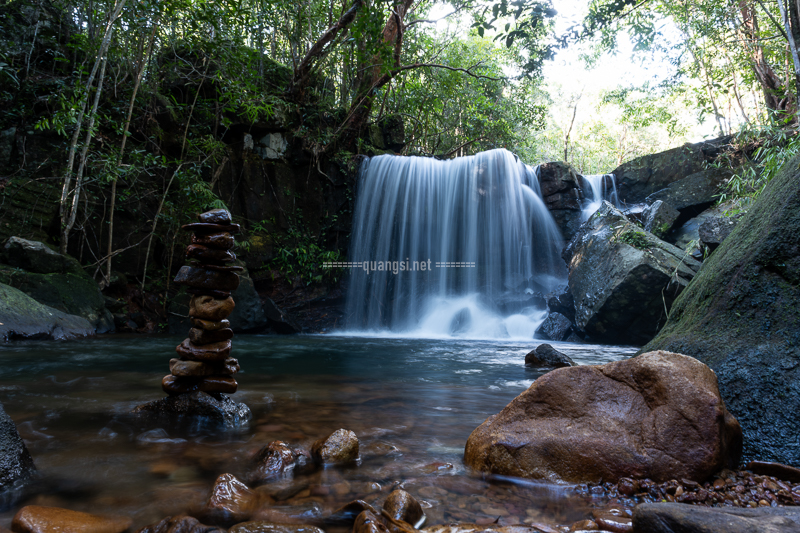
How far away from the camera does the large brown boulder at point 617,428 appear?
2.11m

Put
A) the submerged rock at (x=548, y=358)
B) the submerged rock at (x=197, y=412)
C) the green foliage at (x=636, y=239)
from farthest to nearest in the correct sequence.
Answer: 1. the green foliage at (x=636, y=239)
2. the submerged rock at (x=548, y=358)
3. the submerged rock at (x=197, y=412)

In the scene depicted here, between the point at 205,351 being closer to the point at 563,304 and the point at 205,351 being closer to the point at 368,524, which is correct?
the point at 368,524

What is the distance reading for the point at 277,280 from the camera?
12336 mm

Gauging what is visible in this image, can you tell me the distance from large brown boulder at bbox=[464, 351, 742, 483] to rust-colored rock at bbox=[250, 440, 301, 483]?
1038mm

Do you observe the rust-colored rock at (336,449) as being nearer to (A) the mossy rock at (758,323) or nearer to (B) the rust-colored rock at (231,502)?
(B) the rust-colored rock at (231,502)

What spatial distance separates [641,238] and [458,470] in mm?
7437

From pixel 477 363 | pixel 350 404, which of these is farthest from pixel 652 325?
pixel 350 404

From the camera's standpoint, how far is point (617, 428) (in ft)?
7.53

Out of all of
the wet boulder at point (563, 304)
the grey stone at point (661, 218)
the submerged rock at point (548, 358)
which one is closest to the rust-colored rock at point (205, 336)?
the submerged rock at point (548, 358)

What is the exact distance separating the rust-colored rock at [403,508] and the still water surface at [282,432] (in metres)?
0.09

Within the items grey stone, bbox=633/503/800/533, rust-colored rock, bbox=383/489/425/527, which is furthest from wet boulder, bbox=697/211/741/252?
rust-colored rock, bbox=383/489/425/527

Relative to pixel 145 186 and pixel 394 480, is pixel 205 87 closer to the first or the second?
pixel 145 186

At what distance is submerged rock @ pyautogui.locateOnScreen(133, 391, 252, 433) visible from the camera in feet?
10.5

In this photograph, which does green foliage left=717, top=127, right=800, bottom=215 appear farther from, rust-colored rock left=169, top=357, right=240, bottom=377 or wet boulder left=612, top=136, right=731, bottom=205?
rust-colored rock left=169, top=357, right=240, bottom=377
